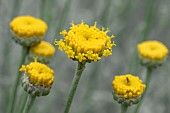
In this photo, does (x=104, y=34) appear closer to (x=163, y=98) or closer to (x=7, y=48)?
(x=7, y=48)

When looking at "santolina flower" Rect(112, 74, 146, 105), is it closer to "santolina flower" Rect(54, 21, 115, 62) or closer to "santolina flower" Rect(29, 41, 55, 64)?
"santolina flower" Rect(54, 21, 115, 62)

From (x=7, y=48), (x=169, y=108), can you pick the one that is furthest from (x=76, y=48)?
(x=169, y=108)

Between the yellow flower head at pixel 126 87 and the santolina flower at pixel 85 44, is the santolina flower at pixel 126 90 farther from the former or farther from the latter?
the santolina flower at pixel 85 44

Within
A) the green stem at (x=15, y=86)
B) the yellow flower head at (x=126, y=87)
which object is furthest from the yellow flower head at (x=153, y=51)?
the green stem at (x=15, y=86)

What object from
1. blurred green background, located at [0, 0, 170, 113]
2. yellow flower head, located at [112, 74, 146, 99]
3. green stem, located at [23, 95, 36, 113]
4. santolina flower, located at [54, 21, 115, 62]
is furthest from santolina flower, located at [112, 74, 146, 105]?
blurred green background, located at [0, 0, 170, 113]

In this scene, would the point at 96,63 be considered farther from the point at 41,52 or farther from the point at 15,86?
the point at 15,86

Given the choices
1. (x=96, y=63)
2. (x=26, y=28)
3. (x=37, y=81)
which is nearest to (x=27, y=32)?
(x=26, y=28)
